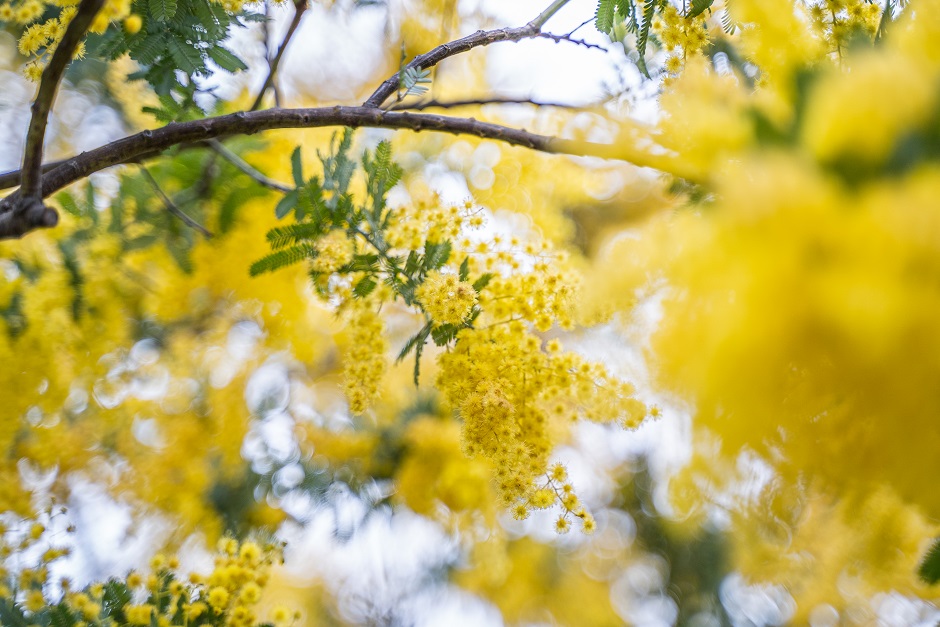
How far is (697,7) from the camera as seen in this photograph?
4.29ft

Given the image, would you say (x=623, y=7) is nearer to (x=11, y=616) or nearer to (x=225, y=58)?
(x=225, y=58)

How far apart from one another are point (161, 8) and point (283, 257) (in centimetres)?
59

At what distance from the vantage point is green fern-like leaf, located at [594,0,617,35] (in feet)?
4.47

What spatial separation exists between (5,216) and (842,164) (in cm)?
119

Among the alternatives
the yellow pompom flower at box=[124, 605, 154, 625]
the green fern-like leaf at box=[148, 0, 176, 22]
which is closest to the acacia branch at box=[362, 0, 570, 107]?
the green fern-like leaf at box=[148, 0, 176, 22]

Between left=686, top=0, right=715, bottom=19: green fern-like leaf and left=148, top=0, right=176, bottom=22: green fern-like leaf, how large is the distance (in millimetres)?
1116

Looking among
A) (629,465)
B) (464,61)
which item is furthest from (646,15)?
(629,465)

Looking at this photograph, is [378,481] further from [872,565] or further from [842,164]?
[842,164]

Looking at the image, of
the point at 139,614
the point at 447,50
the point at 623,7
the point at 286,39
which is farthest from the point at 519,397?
the point at 286,39

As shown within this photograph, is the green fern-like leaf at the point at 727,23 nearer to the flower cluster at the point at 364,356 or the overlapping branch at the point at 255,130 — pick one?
the overlapping branch at the point at 255,130

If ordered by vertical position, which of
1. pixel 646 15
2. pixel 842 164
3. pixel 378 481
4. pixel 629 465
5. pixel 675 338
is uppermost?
pixel 646 15

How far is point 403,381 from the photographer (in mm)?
3068

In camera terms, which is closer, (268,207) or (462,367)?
(462,367)

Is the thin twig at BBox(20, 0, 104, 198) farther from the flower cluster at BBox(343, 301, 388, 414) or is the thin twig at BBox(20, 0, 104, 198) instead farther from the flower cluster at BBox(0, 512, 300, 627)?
the flower cluster at BBox(0, 512, 300, 627)
